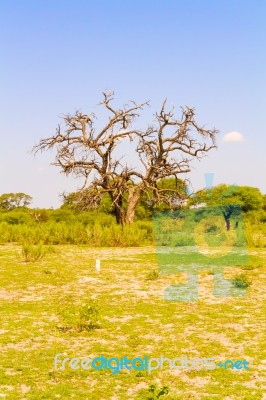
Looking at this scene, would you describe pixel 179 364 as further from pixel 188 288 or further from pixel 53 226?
pixel 53 226

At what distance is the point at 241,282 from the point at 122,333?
180 inches

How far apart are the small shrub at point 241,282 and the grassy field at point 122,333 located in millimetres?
224

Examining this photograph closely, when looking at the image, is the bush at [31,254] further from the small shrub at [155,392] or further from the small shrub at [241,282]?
the small shrub at [155,392]

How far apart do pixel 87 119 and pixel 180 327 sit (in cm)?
2119

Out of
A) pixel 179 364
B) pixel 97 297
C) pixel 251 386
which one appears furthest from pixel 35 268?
pixel 251 386

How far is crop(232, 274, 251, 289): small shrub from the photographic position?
1055cm

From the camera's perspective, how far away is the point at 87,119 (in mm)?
27156

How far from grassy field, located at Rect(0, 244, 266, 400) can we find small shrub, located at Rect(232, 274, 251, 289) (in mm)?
224

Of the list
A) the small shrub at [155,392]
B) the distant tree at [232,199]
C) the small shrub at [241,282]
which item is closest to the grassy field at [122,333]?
the small shrub at [155,392]

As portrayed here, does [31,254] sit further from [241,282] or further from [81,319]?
[81,319]

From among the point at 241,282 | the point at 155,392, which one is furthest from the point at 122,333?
the point at 241,282

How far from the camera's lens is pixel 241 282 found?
1073 centimetres

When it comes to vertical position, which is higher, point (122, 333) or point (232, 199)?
point (232, 199)

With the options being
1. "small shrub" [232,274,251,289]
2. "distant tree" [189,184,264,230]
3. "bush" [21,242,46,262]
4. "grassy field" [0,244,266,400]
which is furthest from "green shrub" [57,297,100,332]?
"distant tree" [189,184,264,230]
